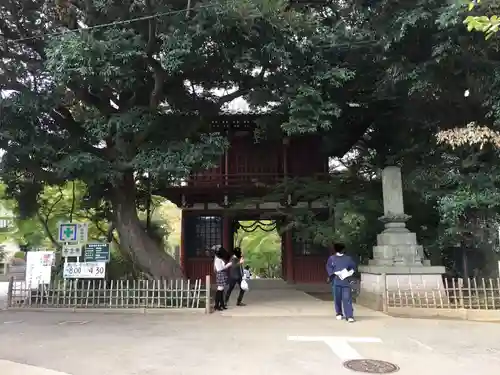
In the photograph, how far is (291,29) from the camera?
1069cm

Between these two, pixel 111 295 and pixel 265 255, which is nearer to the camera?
pixel 111 295

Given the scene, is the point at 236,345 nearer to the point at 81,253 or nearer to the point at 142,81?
the point at 81,253

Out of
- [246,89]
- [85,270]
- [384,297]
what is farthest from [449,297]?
[85,270]

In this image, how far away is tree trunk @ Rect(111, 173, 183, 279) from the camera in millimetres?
13039

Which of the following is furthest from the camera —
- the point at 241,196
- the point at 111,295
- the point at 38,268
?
the point at 241,196

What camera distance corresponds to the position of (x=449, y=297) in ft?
34.9

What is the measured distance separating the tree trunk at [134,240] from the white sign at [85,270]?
1.16 m

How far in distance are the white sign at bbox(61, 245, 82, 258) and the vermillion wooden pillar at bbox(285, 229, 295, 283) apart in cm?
919

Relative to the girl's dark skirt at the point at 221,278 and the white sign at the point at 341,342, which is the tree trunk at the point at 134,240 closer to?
A: the girl's dark skirt at the point at 221,278

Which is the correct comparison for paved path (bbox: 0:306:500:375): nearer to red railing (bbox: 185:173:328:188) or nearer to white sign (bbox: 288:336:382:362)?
white sign (bbox: 288:336:382:362)

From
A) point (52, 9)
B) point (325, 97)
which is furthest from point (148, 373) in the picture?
point (52, 9)

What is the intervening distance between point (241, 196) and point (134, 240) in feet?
21.4

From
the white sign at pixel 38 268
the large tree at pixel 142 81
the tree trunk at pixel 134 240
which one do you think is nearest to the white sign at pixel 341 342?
the large tree at pixel 142 81

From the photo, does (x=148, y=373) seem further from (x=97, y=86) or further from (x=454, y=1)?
(x=454, y=1)
